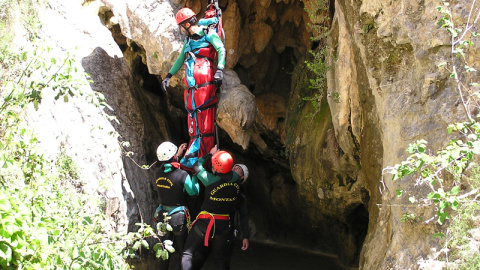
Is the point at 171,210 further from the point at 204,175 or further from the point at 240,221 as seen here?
the point at 240,221

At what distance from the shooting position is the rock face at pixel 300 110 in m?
4.28

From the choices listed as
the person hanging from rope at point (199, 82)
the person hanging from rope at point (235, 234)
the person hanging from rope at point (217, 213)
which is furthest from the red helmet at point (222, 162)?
the person hanging from rope at point (199, 82)

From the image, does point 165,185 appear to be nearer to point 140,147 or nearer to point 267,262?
point 140,147

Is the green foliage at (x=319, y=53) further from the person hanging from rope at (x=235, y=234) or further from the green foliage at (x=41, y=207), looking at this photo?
the green foliage at (x=41, y=207)

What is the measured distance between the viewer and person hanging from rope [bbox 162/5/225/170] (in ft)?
20.6

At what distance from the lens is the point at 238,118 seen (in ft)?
21.6

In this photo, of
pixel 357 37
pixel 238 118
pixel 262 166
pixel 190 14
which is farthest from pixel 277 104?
pixel 357 37

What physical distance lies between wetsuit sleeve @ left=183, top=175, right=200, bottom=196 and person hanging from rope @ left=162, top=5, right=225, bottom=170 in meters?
0.20

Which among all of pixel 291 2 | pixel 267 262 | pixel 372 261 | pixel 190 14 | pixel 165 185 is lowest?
pixel 267 262

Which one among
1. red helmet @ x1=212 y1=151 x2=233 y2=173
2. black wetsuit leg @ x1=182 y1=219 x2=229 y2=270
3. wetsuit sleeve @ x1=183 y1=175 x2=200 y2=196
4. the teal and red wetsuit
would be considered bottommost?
black wetsuit leg @ x1=182 y1=219 x2=229 y2=270

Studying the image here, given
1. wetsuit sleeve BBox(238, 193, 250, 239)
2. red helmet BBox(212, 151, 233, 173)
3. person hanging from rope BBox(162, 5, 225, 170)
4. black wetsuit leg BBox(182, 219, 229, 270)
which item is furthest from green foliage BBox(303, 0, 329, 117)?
black wetsuit leg BBox(182, 219, 229, 270)

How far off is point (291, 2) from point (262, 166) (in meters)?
3.26

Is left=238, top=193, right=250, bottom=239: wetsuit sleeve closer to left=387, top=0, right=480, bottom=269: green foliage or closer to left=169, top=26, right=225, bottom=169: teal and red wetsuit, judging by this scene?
left=169, top=26, right=225, bottom=169: teal and red wetsuit

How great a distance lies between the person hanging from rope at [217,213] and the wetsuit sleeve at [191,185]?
10.1 inches
